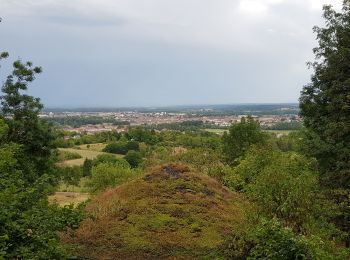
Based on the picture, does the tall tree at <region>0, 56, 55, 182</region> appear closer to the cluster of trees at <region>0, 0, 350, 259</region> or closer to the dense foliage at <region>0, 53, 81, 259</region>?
the cluster of trees at <region>0, 0, 350, 259</region>

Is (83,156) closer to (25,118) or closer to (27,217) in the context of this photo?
(25,118)

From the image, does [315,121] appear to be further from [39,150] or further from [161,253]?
[39,150]

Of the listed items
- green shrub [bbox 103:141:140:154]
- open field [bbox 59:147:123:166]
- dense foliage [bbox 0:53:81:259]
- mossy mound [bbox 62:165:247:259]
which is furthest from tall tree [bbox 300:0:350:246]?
green shrub [bbox 103:141:140:154]

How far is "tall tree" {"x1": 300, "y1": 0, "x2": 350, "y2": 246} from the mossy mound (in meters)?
4.35

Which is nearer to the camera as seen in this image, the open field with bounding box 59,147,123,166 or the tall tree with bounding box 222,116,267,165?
the tall tree with bounding box 222,116,267,165

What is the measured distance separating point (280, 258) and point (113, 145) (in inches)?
3487

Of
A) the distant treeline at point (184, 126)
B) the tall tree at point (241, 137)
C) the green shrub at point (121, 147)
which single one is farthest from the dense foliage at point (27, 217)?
the distant treeline at point (184, 126)

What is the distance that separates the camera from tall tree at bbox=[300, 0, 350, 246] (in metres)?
18.0

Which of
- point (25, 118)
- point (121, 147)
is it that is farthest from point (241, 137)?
point (121, 147)

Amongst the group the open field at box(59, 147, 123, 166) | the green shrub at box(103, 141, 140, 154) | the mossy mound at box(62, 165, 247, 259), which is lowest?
the open field at box(59, 147, 123, 166)

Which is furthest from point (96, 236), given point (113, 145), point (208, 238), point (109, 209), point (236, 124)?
point (113, 145)

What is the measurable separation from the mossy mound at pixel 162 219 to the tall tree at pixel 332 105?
4.35 meters

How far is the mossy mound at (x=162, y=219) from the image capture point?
16.1 meters

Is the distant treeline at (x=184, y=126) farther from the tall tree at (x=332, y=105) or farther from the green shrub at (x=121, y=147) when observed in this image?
the tall tree at (x=332, y=105)
